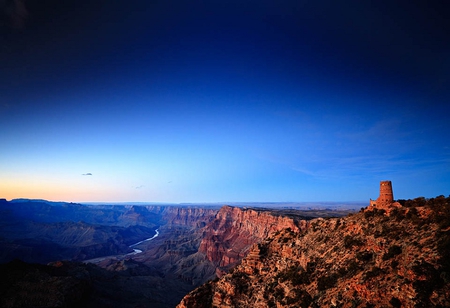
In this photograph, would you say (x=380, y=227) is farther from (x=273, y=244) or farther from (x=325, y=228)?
(x=273, y=244)

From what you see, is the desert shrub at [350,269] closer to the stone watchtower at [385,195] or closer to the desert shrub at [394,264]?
the desert shrub at [394,264]

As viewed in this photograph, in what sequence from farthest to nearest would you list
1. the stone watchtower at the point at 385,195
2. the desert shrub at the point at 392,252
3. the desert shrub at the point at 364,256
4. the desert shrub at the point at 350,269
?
the stone watchtower at the point at 385,195
the desert shrub at the point at 364,256
the desert shrub at the point at 350,269
the desert shrub at the point at 392,252

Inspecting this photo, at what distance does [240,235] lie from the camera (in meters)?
175

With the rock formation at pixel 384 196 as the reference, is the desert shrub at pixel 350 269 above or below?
below

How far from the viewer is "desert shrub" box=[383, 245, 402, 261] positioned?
74.2 ft

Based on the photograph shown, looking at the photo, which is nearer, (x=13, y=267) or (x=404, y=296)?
(x=404, y=296)

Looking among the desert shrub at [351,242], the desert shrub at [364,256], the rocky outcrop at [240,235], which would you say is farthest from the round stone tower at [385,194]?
the rocky outcrop at [240,235]

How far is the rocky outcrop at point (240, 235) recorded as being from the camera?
14100 centimetres

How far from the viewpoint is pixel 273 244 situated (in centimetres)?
4228

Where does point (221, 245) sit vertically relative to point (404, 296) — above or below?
below

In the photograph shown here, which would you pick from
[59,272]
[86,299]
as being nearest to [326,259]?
[86,299]

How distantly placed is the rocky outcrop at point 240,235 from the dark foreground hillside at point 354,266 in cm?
8532

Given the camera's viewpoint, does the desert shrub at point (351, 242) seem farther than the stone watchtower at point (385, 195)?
No

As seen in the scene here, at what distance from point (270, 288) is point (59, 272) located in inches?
4064
